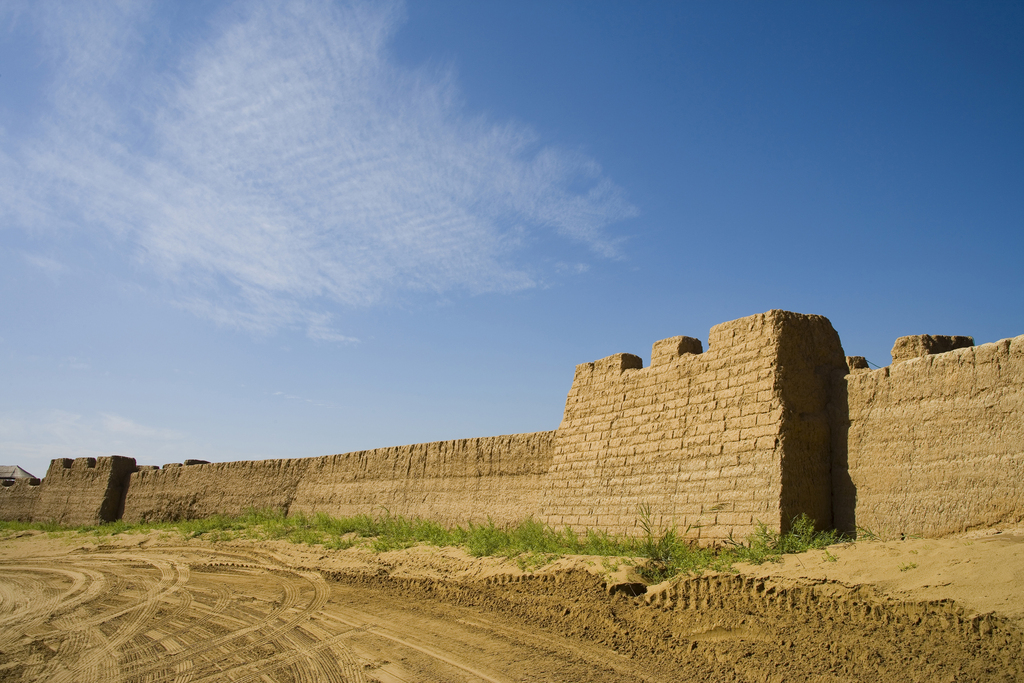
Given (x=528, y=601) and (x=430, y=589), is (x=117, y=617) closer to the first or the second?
(x=430, y=589)

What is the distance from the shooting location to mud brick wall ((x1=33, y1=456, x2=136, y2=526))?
18.1 meters

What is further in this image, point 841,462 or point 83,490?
point 83,490

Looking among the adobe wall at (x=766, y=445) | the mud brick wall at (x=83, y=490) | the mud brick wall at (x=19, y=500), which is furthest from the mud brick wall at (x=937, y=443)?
the mud brick wall at (x=19, y=500)

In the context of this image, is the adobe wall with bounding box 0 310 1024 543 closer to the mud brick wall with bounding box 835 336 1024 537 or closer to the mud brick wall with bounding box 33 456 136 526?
the mud brick wall with bounding box 835 336 1024 537

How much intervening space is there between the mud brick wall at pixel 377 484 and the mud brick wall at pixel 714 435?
109cm

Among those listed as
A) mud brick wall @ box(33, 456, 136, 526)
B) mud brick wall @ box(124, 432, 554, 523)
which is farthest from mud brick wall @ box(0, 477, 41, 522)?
mud brick wall @ box(124, 432, 554, 523)

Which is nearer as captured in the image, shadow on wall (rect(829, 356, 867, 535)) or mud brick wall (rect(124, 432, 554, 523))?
shadow on wall (rect(829, 356, 867, 535))

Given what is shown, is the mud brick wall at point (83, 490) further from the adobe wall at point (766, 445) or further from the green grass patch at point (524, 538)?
the adobe wall at point (766, 445)

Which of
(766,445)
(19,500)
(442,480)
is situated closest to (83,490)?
(19,500)

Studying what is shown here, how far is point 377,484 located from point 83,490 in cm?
1148

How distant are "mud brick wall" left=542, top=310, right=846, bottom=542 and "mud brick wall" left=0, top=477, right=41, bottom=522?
1936cm

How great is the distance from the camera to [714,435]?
7.42 m

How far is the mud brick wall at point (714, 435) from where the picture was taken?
22.1ft

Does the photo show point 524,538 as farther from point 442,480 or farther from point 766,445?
point 766,445
